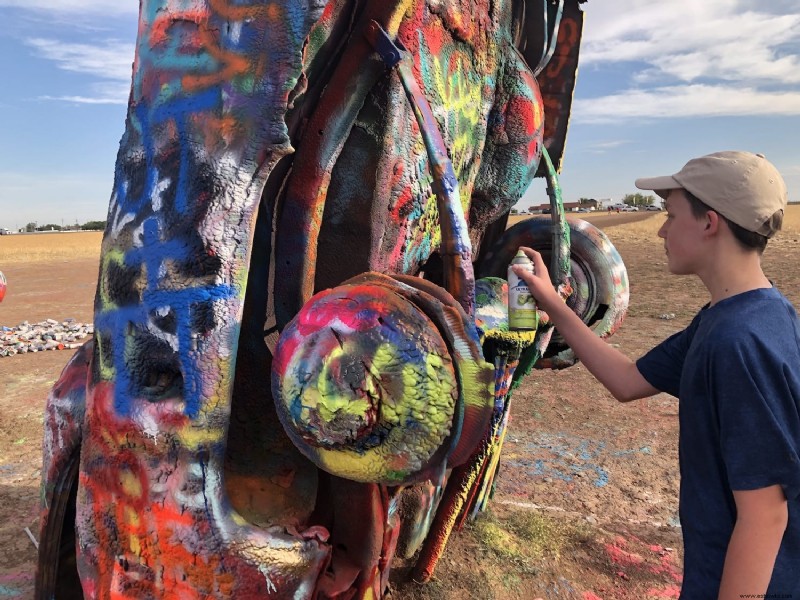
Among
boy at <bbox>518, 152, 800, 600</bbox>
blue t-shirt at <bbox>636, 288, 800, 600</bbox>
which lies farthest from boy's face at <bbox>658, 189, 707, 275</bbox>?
blue t-shirt at <bbox>636, 288, 800, 600</bbox>

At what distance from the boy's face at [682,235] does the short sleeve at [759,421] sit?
0.93 feet

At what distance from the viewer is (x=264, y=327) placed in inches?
77.4

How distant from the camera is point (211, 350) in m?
1.57

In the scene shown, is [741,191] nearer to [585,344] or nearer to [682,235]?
[682,235]

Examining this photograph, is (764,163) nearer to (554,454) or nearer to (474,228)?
(474,228)

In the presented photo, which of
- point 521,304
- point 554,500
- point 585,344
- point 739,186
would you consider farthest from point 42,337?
point 739,186

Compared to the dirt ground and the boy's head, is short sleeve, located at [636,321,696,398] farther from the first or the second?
the dirt ground

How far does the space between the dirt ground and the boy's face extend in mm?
1824

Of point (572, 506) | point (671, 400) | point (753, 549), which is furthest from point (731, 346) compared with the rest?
point (671, 400)

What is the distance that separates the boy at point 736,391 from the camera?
4.92ft

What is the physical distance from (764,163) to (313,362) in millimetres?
1228

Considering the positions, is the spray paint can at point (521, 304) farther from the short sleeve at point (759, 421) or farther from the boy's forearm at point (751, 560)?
the boy's forearm at point (751, 560)

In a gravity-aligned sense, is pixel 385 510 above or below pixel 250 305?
below

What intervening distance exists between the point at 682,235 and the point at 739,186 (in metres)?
0.18
